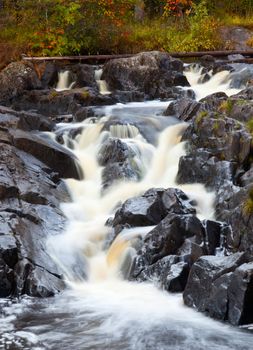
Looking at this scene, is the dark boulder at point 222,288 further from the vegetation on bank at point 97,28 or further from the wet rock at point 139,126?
the vegetation on bank at point 97,28

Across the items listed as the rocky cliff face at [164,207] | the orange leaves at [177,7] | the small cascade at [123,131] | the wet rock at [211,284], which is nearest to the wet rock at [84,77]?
the rocky cliff face at [164,207]

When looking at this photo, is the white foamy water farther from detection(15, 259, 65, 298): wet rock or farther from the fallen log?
detection(15, 259, 65, 298): wet rock

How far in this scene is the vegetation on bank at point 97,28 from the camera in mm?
20625

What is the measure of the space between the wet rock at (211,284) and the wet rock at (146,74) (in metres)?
10.3

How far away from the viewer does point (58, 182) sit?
37.2 ft

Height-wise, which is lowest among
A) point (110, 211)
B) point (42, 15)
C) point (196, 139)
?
point (110, 211)

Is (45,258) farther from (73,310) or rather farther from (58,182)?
(58,182)

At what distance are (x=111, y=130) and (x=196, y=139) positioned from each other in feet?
7.32

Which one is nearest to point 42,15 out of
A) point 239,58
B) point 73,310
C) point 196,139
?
point 239,58

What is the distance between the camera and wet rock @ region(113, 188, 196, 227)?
9203 millimetres

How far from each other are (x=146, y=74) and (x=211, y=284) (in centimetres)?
1123

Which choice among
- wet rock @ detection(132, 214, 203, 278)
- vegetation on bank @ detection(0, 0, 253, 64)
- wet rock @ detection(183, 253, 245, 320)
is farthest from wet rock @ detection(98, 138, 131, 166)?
vegetation on bank @ detection(0, 0, 253, 64)

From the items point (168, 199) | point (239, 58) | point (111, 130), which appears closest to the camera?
point (168, 199)

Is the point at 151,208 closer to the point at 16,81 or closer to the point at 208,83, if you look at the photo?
the point at 208,83
